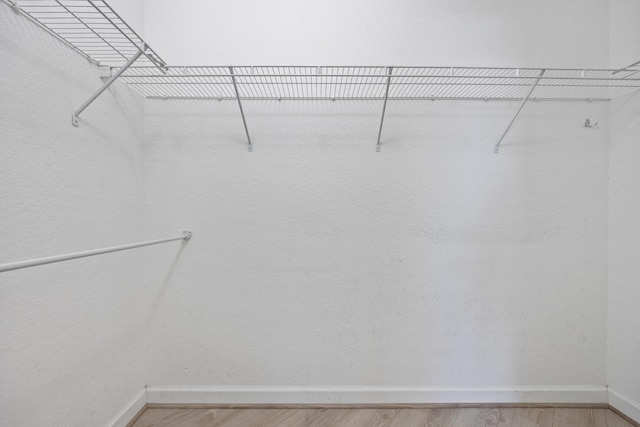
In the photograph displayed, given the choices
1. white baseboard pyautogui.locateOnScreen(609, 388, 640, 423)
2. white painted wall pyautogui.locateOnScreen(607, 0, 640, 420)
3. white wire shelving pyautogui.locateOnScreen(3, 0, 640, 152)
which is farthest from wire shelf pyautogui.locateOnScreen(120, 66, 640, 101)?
white baseboard pyautogui.locateOnScreen(609, 388, 640, 423)

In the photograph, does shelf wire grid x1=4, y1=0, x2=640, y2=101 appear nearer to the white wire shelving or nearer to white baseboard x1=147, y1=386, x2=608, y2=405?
the white wire shelving

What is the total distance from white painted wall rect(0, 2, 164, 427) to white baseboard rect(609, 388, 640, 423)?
2411 mm

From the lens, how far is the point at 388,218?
1.33 meters

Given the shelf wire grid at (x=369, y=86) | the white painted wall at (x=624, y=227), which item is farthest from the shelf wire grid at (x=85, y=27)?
the white painted wall at (x=624, y=227)

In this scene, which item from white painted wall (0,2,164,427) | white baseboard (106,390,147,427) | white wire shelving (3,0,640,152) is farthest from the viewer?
white wire shelving (3,0,640,152)

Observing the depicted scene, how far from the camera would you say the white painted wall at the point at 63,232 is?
763 millimetres

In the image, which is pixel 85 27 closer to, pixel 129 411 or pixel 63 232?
pixel 63 232

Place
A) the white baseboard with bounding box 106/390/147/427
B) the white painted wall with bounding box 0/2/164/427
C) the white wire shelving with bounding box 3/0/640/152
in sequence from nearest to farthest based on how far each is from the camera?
the white painted wall with bounding box 0/2/164/427
the white baseboard with bounding box 106/390/147/427
the white wire shelving with bounding box 3/0/640/152

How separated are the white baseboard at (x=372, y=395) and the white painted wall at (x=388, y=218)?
0.13 feet

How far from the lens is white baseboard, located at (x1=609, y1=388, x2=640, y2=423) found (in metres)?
1.21

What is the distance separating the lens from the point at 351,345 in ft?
4.40

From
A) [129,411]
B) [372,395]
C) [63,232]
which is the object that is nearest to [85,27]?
[63,232]

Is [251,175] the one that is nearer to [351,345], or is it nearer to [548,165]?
[351,345]

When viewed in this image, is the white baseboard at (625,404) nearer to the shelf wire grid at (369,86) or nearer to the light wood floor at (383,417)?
the light wood floor at (383,417)
